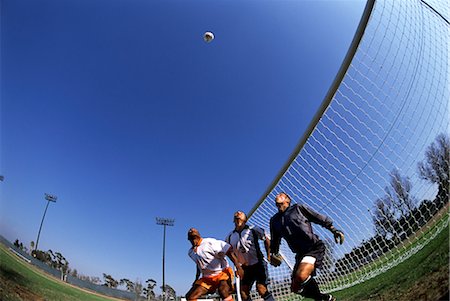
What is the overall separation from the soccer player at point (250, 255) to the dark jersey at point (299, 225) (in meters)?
0.85

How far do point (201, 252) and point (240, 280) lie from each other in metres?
0.92

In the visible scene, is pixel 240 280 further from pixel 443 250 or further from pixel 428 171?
pixel 428 171

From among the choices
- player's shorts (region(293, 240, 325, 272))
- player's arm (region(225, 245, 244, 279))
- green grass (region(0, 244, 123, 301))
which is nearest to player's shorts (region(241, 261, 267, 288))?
player's arm (region(225, 245, 244, 279))

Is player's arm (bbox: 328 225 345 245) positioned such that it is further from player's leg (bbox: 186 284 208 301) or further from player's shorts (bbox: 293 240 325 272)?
player's leg (bbox: 186 284 208 301)

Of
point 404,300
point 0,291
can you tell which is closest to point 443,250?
point 404,300

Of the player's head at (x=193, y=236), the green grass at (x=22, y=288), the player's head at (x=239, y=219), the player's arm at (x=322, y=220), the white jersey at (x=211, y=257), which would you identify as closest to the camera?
the player's arm at (x=322, y=220)

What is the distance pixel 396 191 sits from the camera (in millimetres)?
7004

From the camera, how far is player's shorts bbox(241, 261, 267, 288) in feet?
17.4

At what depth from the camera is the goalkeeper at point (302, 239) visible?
4.01m

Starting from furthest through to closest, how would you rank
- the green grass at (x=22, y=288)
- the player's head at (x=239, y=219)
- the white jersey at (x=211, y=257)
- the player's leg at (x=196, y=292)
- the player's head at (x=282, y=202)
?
the green grass at (x=22, y=288) < the player's head at (x=239, y=219) < the white jersey at (x=211, y=257) < the player's leg at (x=196, y=292) < the player's head at (x=282, y=202)

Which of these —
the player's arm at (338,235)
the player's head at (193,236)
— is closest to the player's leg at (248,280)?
the player's head at (193,236)

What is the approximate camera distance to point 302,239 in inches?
170

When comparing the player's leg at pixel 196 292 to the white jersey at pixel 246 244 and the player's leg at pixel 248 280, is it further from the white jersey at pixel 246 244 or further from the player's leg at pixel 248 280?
the white jersey at pixel 246 244

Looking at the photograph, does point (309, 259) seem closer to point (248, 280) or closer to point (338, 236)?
point (338, 236)
